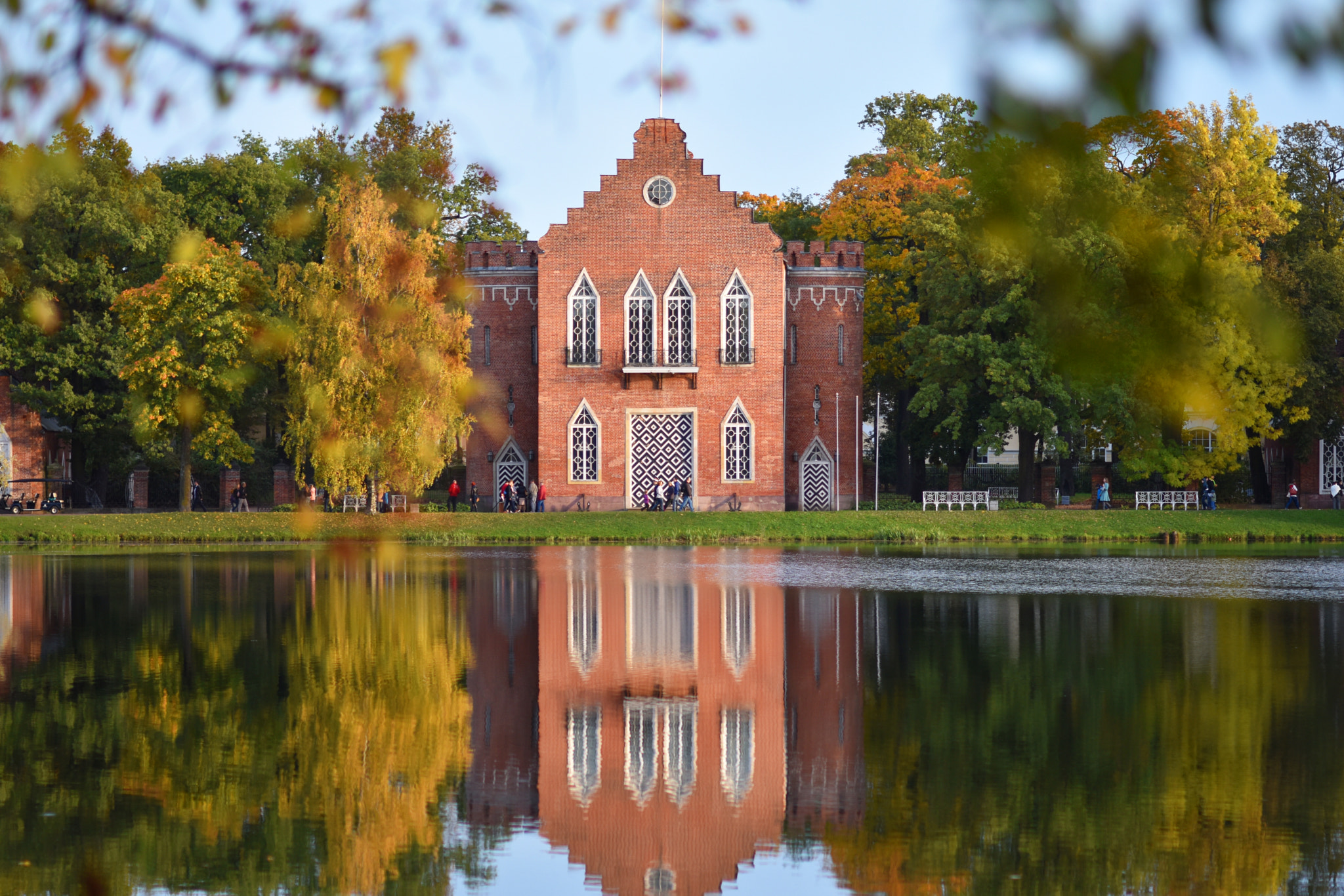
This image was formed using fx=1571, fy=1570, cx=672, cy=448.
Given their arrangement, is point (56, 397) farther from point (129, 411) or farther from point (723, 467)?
point (723, 467)

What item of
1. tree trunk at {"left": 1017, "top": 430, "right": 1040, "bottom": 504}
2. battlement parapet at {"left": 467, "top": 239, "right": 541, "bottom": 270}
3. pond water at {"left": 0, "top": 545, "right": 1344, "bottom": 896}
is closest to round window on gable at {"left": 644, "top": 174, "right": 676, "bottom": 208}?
battlement parapet at {"left": 467, "top": 239, "right": 541, "bottom": 270}

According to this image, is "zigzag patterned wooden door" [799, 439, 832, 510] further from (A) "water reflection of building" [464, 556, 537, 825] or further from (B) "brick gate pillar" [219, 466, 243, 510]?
(A) "water reflection of building" [464, 556, 537, 825]

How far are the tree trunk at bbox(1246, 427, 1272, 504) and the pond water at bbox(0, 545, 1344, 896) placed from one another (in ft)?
115

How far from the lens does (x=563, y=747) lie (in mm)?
12641

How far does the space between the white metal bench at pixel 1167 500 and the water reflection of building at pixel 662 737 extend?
3137cm

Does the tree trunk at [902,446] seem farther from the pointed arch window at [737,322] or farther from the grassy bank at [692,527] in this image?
the grassy bank at [692,527]

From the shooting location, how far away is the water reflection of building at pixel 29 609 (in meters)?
18.2

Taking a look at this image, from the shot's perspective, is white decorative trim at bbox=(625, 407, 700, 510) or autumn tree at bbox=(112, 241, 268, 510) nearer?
autumn tree at bbox=(112, 241, 268, 510)

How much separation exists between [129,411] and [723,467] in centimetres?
2011

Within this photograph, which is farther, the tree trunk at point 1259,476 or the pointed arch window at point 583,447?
the tree trunk at point 1259,476

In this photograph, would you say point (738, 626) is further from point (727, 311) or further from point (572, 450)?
point (727, 311)

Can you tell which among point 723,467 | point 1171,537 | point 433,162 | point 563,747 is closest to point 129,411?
point 433,162

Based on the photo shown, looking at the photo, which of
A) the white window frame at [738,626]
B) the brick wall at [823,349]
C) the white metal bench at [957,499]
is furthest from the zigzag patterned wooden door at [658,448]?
the white window frame at [738,626]

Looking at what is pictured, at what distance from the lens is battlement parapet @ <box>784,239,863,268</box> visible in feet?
182
